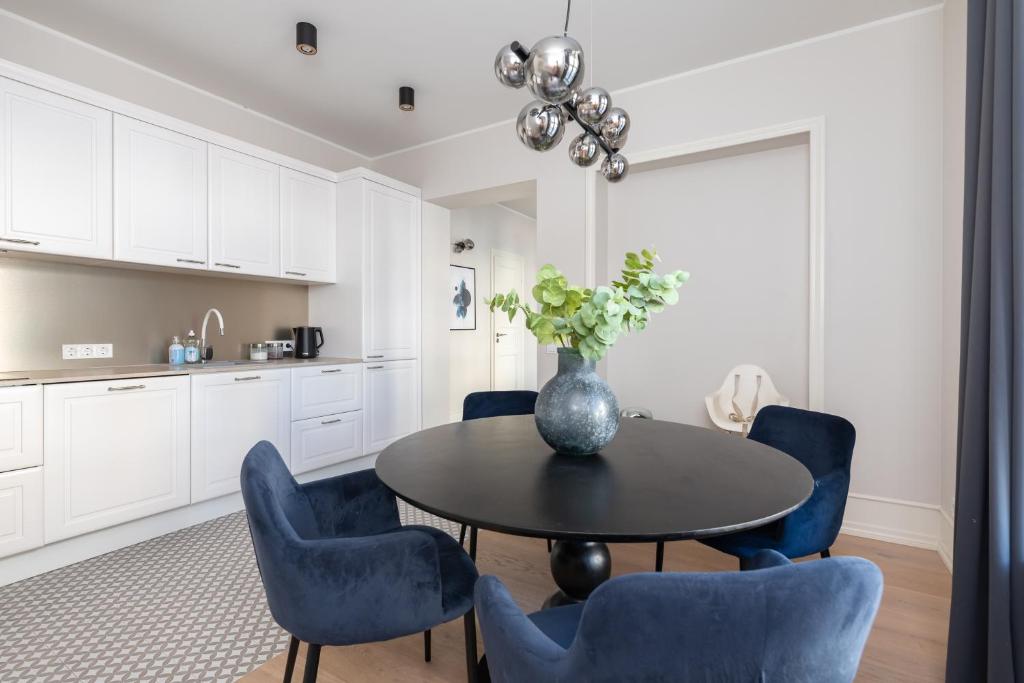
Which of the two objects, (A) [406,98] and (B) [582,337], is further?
(A) [406,98]

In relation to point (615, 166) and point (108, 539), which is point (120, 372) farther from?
point (615, 166)

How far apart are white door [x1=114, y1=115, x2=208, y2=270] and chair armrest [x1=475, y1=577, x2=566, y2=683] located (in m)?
2.94

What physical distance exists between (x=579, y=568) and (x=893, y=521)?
2.21 meters

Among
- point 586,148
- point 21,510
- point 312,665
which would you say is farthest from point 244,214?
point 312,665

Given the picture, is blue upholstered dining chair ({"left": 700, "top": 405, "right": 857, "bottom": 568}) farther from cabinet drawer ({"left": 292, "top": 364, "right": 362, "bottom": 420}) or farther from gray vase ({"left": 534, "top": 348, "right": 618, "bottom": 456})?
cabinet drawer ({"left": 292, "top": 364, "right": 362, "bottom": 420})

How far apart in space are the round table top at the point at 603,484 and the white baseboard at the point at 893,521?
171 cm

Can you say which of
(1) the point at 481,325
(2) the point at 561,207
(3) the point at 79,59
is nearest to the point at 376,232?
(2) the point at 561,207

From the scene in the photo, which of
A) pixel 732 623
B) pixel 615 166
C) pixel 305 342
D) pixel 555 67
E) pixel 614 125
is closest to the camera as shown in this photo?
pixel 732 623

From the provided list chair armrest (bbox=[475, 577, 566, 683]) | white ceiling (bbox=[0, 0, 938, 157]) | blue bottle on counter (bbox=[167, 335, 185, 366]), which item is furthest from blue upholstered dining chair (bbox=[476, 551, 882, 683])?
blue bottle on counter (bbox=[167, 335, 185, 366])

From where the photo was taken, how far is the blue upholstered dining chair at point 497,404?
8.43ft

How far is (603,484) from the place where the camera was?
122 centimetres

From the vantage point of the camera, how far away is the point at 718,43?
9.68ft

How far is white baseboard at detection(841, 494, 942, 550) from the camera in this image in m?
2.62

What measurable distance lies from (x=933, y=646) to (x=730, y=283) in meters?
2.08
